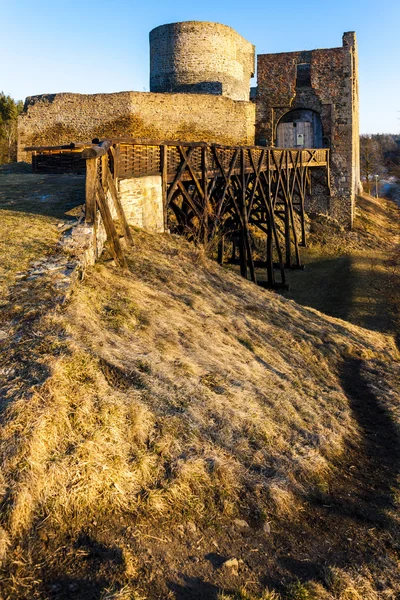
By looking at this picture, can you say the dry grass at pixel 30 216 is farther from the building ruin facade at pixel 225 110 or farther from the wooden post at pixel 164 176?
the building ruin facade at pixel 225 110

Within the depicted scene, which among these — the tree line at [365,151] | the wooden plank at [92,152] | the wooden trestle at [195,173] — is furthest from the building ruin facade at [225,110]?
the wooden plank at [92,152]

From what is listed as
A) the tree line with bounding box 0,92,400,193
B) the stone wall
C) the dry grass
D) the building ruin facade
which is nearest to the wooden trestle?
the stone wall

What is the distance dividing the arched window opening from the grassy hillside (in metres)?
22.1

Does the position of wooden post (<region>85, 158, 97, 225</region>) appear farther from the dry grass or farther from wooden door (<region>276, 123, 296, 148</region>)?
wooden door (<region>276, 123, 296, 148</region>)

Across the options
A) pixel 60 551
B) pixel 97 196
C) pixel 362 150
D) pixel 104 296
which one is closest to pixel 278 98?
pixel 97 196

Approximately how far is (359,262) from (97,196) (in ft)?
47.0

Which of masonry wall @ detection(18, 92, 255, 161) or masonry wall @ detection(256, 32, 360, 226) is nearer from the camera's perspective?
masonry wall @ detection(18, 92, 255, 161)

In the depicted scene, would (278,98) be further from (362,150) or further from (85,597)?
(362,150)

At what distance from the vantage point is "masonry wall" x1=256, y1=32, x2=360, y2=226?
2533 cm

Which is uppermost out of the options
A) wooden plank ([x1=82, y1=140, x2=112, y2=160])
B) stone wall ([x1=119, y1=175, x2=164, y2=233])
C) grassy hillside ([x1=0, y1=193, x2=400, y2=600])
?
wooden plank ([x1=82, y1=140, x2=112, y2=160])

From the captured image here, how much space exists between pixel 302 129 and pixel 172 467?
83.2 feet

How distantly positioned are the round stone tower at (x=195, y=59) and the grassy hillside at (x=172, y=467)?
84.7 feet

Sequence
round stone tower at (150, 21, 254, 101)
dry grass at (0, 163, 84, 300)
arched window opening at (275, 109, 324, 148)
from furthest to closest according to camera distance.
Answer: round stone tower at (150, 21, 254, 101)
arched window opening at (275, 109, 324, 148)
dry grass at (0, 163, 84, 300)

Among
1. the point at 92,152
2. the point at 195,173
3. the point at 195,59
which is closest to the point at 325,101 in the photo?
the point at 195,59
